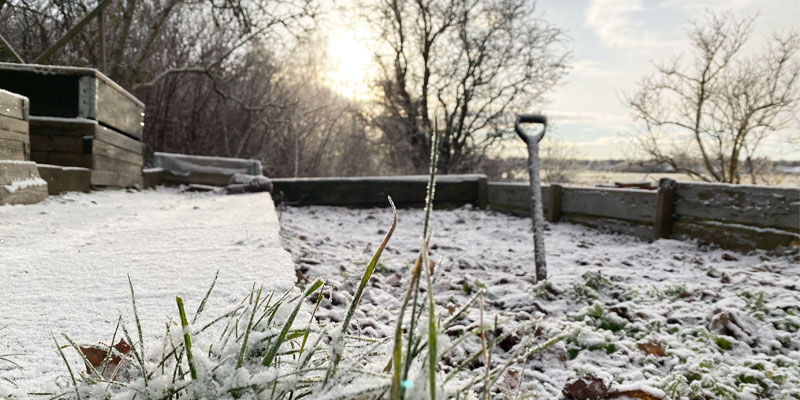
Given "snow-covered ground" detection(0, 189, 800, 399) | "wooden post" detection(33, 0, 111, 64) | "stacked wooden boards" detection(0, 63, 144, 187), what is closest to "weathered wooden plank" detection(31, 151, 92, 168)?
"stacked wooden boards" detection(0, 63, 144, 187)

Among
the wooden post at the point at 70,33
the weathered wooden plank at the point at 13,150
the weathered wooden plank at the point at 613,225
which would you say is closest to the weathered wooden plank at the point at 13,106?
the weathered wooden plank at the point at 13,150

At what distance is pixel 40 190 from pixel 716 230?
497 centimetres

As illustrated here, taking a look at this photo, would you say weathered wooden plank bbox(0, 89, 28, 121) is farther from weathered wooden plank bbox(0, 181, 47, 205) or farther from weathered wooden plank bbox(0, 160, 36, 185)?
weathered wooden plank bbox(0, 181, 47, 205)

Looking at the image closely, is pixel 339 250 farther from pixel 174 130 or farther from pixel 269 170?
pixel 269 170

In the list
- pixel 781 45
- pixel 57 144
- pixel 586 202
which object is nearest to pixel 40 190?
pixel 57 144

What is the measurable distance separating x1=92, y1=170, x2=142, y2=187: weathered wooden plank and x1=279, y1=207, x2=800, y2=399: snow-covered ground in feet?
6.24

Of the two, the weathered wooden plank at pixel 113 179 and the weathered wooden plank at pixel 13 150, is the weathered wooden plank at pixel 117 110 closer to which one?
the weathered wooden plank at pixel 113 179

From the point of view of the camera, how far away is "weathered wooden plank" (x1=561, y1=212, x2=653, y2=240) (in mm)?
4375

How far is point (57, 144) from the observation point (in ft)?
14.2

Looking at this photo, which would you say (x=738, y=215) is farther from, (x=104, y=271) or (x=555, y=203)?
(x=104, y=271)

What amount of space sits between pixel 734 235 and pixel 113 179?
5700 millimetres

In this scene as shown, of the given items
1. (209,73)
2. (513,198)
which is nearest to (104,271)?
(513,198)

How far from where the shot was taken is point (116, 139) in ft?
16.4

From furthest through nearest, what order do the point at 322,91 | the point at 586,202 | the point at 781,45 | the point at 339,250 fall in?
the point at 322,91
the point at 781,45
the point at 586,202
the point at 339,250
